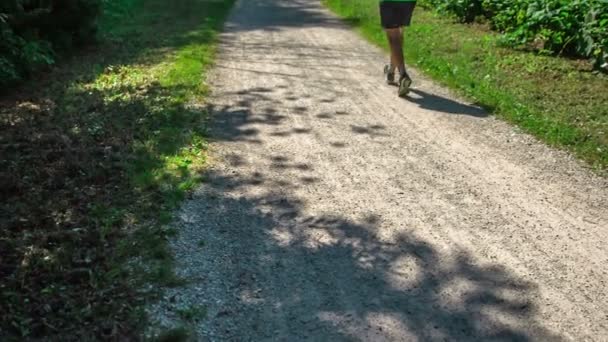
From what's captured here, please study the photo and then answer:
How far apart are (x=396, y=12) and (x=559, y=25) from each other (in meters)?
2.76

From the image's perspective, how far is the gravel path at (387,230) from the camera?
3.38m

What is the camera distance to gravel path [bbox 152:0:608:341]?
338 centimetres

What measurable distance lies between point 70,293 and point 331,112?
13.3ft

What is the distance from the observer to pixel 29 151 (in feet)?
18.4

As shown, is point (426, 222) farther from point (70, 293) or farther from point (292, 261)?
point (70, 293)

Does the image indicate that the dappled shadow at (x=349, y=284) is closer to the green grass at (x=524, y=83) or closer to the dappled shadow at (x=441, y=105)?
the green grass at (x=524, y=83)

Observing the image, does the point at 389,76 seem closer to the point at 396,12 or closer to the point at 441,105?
the point at 396,12

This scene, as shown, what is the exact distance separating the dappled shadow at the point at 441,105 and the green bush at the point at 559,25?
2.08 m

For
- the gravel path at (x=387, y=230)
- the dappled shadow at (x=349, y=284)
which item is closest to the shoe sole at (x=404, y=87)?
the gravel path at (x=387, y=230)

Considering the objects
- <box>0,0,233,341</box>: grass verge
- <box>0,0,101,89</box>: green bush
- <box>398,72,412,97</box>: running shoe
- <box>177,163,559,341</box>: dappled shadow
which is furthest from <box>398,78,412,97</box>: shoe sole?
<box>0,0,101,89</box>: green bush

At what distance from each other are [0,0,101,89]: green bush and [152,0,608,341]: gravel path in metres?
2.40

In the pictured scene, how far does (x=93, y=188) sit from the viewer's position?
4867mm

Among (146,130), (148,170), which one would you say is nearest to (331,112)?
(146,130)

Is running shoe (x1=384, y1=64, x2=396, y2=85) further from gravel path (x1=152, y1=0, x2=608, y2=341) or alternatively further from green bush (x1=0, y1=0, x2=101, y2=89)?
green bush (x1=0, y1=0, x2=101, y2=89)
